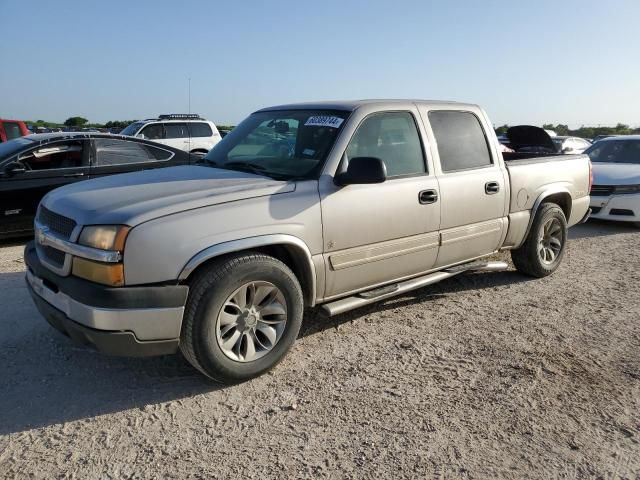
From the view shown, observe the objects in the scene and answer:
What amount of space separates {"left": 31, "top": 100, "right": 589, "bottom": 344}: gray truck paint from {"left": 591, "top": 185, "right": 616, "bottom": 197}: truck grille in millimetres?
4298

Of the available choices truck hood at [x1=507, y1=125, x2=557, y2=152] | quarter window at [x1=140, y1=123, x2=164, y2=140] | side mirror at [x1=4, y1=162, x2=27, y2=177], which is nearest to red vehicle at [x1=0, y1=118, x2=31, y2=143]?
quarter window at [x1=140, y1=123, x2=164, y2=140]

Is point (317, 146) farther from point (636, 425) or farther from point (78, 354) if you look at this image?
point (636, 425)

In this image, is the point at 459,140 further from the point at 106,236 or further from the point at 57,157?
the point at 57,157

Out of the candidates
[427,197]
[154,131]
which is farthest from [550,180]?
[154,131]

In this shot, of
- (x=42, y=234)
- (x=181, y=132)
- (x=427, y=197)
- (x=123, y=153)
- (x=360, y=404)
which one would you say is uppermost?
(x=181, y=132)

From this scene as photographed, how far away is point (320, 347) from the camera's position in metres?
3.89

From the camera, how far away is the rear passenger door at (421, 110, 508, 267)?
4.40m

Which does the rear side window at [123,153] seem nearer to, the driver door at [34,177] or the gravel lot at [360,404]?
the driver door at [34,177]

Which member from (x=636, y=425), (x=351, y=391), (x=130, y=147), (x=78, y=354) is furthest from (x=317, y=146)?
(x=130, y=147)

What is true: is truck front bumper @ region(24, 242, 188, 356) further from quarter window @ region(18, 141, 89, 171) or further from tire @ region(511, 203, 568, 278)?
quarter window @ region(18, 141, 89, 171)

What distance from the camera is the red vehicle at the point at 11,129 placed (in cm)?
1411

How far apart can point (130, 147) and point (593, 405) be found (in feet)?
22.1

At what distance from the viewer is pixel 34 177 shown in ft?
22.2

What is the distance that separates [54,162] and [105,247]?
4.96m
